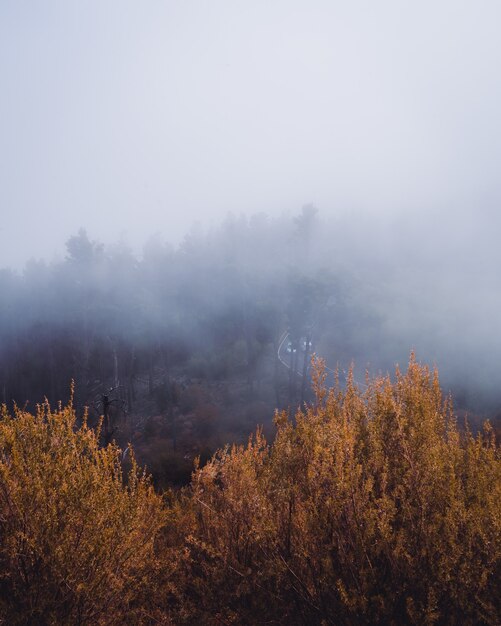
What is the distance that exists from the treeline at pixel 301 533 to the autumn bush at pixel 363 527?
0.07 feet

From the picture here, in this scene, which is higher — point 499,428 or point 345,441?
point 345,441

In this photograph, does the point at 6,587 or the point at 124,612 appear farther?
the point at 124,612

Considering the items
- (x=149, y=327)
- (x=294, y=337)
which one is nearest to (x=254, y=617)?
(x=294, y=337)

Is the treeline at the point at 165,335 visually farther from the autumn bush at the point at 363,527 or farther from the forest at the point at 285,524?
the autumn bush at the point at 363,527

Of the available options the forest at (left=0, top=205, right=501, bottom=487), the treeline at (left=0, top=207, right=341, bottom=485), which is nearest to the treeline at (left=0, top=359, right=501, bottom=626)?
the forest at (left=0, top=205, right=501, bottom=487)

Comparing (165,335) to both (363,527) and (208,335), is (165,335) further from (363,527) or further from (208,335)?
(363,527)

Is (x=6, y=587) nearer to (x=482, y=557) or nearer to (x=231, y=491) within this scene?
(x=231, y=491)

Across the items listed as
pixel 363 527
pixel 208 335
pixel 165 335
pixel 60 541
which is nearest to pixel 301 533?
pixel 363 527

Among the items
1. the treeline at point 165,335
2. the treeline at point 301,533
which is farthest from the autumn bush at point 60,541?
the treeline at point 165,335

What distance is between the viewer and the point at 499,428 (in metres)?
22.5

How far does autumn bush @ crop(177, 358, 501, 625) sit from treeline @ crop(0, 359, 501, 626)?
21mm

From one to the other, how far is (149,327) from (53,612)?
39.2 meters

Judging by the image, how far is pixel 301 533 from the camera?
4.93m

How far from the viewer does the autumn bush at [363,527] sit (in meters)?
4.08
